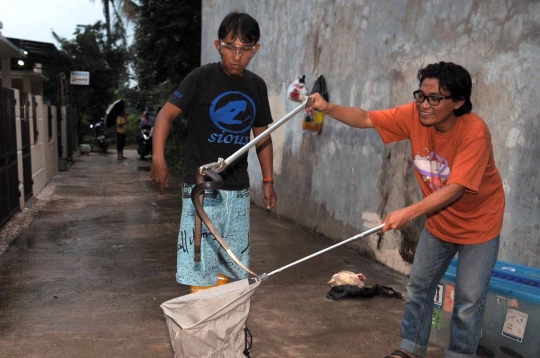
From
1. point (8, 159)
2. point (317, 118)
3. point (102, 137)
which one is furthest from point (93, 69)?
point (317, 118)

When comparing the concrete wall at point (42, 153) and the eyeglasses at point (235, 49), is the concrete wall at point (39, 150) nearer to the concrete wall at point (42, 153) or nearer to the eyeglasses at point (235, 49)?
the concrete wall at point (42, 153)

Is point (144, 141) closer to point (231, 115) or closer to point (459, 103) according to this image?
point (231, 115)

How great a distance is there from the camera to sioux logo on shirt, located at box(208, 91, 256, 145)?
10.3 feet

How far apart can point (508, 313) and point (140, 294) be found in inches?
115

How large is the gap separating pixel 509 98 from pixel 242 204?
7.75 ft

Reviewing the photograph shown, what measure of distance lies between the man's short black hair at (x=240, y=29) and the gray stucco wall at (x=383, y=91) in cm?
221

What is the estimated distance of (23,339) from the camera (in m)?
3.85

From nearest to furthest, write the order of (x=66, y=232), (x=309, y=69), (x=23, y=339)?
(x=23, y=339), (x=66, y=232), (x=309, y=69)

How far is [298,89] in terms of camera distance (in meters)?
8.08

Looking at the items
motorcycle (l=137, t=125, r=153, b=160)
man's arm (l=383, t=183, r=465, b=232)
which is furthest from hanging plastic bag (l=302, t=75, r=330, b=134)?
motorcycle (l=137, t=125, r=153, b=160)

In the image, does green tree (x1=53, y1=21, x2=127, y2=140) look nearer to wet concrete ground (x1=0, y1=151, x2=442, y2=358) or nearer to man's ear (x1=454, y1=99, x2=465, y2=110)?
wet concrete ground (x1=0, y1=151, x2=442, y2=358)

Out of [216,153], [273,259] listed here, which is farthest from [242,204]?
[273,259]

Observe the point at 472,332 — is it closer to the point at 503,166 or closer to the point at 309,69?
the point at 503,166

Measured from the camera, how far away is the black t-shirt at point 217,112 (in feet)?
10.3
